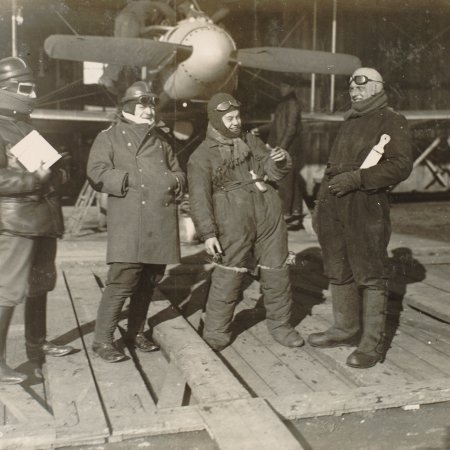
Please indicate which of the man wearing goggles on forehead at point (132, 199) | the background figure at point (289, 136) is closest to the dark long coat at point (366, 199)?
the man wearing goggles on forehead at point (132, 199)

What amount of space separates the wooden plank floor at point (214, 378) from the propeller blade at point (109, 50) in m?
3.54

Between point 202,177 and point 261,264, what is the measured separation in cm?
68

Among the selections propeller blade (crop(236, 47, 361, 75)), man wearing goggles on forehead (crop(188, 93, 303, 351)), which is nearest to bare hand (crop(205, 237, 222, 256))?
man wearing goggles on forehead (crop(188, 93, 303, 351))

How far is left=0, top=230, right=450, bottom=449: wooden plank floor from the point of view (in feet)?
9.11

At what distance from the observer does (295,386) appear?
136 inches

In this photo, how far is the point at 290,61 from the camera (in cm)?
895

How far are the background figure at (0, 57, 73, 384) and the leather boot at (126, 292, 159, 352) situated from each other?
2.35ft

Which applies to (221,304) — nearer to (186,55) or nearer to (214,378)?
(214,378)

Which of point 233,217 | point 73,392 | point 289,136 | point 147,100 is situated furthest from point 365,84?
point 289,136

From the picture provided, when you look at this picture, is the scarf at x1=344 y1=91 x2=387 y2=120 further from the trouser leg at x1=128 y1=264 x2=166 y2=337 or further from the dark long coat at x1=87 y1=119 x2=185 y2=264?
the trouser leg at x1=128 y1=264 x2=166 y2=337

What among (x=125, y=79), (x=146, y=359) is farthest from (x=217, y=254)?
(x=125, y=79)

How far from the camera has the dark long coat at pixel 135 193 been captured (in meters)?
3.79

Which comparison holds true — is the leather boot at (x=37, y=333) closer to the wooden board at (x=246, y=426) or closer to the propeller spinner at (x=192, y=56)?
the wooden board at (x=246, y=426)

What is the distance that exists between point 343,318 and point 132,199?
60.7 inches
